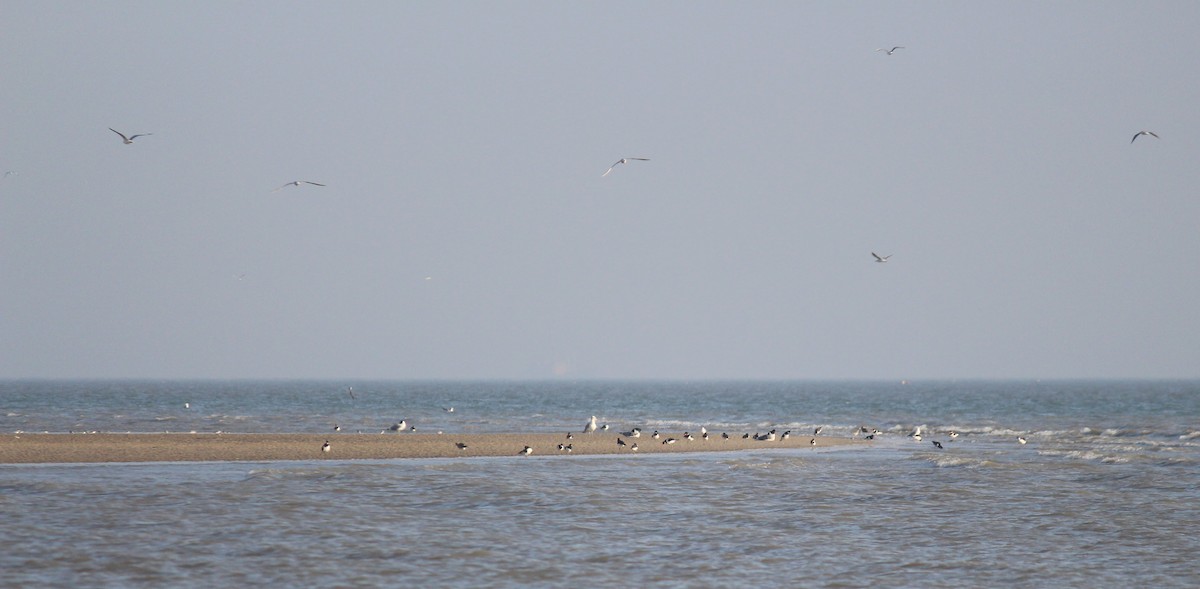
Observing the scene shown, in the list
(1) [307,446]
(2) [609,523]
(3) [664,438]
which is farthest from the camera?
(3) [664,438]

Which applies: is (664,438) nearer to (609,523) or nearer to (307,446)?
(307,446)

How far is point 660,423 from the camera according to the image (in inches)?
2672

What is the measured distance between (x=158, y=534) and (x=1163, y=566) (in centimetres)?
1654

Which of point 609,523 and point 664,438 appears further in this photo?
point 664,438

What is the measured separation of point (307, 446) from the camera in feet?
127

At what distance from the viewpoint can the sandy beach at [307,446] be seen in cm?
3412

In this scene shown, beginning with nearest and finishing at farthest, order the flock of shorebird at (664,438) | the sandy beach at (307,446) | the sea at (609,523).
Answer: the sea at (609,523)
the sandy beach at (307,446)
the flock of shorebird at (664,438)

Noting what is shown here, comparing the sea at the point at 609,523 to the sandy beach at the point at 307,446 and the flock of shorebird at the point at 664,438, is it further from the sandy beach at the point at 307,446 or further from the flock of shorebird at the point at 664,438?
the flock of shorebird at the point at 664,438

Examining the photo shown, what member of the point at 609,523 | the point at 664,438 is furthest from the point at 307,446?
the point at 609,523

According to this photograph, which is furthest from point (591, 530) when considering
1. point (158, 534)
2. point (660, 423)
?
point (660, 423)

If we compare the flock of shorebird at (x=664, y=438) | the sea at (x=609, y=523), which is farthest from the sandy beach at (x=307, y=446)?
the sea at (x=609, y=523)

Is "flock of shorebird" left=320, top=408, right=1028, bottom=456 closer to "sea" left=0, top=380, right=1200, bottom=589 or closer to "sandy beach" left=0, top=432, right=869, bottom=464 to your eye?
"sandy beach" left=0, top=432, right=869, bottom=464

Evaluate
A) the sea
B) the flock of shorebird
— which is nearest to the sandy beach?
the flock of shorebird

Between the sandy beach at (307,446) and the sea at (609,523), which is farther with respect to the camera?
the sandy beach at (307,446)
